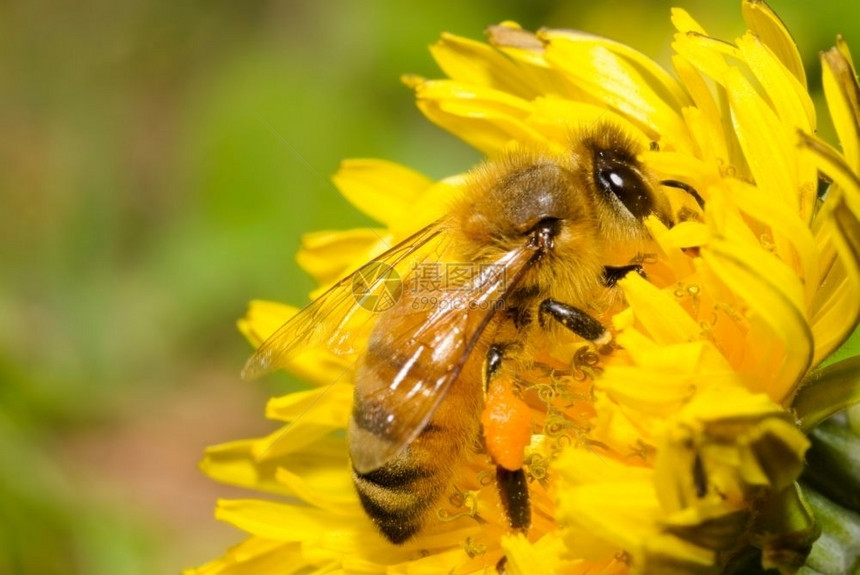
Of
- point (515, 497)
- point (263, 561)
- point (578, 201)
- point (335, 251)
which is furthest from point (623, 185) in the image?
point (263, 561)

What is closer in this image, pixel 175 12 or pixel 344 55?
pixel 344 55

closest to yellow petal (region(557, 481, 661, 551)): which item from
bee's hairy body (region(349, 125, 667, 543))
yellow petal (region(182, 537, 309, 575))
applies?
bee's hairy body (region(349, 125, 667, 543))

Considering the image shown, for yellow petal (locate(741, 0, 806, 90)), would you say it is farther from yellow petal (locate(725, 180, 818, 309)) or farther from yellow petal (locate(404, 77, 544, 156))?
yellow petal (locate(404, 77, 544, 156))

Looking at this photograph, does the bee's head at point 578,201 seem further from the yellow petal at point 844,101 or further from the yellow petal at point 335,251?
the yellow petal at point 335,251

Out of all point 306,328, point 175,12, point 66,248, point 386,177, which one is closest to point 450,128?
point 386,177

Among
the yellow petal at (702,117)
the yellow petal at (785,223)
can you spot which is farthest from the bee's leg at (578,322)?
the yellow petal at (702,117)

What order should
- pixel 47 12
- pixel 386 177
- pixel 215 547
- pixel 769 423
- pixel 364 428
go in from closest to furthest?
pixel 769 423
pixel 364 428
pixel 386 177
pixel 215 547
pixel 47 12

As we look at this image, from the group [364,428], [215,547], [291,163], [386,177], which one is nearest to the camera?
[364,428]

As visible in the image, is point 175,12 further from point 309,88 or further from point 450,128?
point 450,128
